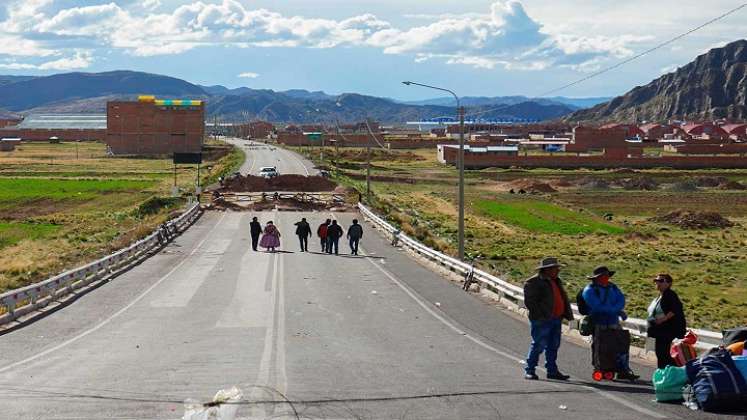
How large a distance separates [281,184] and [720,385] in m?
61.1

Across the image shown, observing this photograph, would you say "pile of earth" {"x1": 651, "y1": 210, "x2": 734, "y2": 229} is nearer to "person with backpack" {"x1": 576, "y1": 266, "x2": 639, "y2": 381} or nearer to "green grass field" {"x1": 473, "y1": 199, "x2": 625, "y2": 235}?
"green grass field" {"x1": 473, "y1": 199, "x2": 625, "y2": 235}

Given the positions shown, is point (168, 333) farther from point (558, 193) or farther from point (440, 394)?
point (558, 193)

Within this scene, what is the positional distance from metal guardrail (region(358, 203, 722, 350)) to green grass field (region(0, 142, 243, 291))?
10431 mm

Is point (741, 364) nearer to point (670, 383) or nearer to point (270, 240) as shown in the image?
point (670, 383)

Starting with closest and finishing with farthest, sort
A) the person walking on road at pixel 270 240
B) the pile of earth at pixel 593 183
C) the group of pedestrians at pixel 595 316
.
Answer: the group of pedestrians at pixel 595 316 < the person walking on road at pixel 270 240 < the pile of earth at pixel 593 183

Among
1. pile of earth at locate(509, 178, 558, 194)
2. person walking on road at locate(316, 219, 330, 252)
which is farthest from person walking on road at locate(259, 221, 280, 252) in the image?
pile of earth at locate(509, 178, 558, 194)

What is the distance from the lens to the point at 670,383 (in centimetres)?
1071

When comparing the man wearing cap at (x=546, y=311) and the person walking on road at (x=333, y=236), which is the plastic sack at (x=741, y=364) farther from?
the person walking on road at (x=333, y=236)

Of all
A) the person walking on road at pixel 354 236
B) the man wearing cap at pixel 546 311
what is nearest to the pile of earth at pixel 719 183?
the person walking on road at pixel 354 236

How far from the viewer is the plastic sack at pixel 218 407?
9.88m

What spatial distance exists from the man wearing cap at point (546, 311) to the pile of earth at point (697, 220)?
4777 centimetres

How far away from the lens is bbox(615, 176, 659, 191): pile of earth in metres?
89.2

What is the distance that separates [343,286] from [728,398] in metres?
16.1

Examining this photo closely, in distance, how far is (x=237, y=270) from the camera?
29.9 metres
